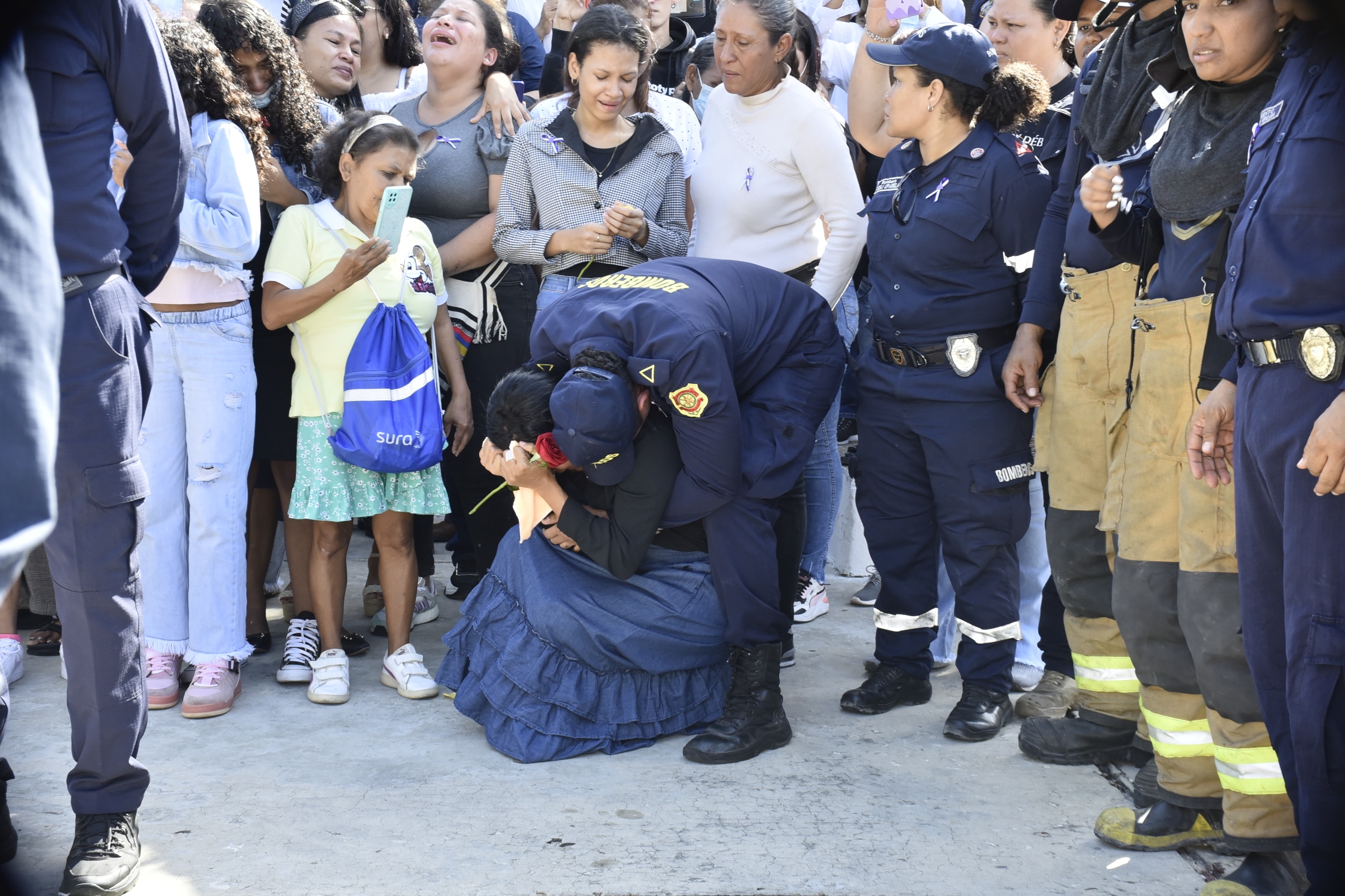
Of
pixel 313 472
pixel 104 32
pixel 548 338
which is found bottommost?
pixel 313 472

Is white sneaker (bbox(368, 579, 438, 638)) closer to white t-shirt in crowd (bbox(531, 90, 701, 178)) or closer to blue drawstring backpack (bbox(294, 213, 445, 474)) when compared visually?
blue drawstring backpack (bbox(294, 213, 445, 474))

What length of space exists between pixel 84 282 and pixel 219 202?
1125 millimetres

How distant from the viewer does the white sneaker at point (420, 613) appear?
4383 mm

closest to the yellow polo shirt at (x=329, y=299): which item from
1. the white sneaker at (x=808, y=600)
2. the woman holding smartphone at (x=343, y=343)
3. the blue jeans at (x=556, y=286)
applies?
the woman holding smartphone at (x=343, y=343)

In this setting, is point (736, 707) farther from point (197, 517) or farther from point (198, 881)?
point (197, 517)

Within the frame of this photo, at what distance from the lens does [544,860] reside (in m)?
2.72

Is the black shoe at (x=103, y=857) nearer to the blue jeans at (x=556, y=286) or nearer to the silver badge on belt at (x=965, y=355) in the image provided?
the blue jeans at (x=556, y=286)

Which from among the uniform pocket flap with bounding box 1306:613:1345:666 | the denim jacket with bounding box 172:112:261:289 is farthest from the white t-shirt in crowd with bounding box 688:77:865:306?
the uniform pocket flap with bounding box 1306:613:1345:666

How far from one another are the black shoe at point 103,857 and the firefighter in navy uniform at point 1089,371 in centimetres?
222

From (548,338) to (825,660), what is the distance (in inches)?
59.2

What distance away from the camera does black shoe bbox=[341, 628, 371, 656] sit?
13.5 ft

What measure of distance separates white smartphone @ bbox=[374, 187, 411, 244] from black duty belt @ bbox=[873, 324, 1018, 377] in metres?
1.51

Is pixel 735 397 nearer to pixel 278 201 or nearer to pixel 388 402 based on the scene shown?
pixel 388 402

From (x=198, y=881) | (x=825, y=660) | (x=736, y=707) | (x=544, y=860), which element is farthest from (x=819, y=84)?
(x=198, y=881)
